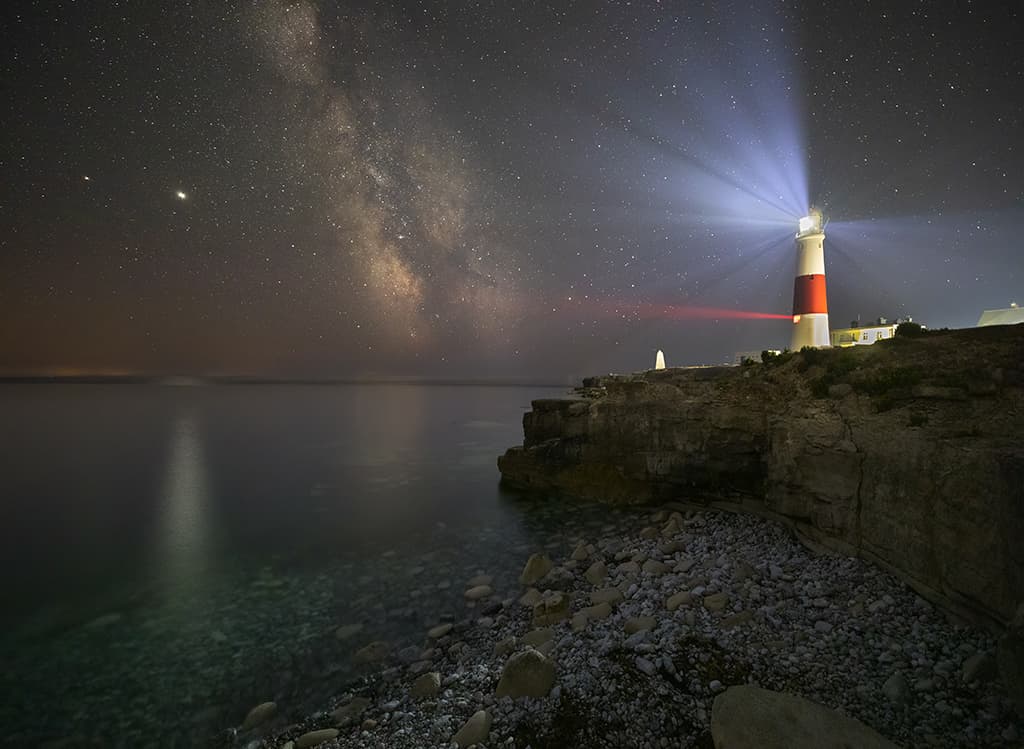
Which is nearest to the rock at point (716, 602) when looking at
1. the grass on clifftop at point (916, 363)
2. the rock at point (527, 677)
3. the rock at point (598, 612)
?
the rock at point (598, 612)

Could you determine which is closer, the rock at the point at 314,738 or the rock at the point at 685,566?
the rock at the point at 314,738

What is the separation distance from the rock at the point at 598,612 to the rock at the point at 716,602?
1.82m

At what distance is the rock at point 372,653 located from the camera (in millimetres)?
7890

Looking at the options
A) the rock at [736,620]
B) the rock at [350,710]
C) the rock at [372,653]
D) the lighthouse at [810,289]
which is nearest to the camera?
the rock at [350,710]

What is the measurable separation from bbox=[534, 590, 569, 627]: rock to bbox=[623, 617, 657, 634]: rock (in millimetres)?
1566

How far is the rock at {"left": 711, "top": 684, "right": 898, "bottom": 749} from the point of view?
14.3 feet

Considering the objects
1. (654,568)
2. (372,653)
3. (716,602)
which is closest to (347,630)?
(372,653)

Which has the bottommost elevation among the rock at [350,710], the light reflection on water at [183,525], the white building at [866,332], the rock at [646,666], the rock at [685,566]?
the light reflection on water at [183,525]

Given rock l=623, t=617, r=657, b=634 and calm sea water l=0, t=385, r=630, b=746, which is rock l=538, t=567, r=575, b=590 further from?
rock l=623, t=617, r=657, b=634

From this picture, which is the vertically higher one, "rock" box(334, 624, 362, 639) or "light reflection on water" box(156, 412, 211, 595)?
"rock" box(334, 624, 362, 639)

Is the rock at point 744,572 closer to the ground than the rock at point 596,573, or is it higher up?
higher up

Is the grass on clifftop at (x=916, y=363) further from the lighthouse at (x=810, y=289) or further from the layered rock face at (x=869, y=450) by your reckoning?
the lighthouse at (x=810, y=289)

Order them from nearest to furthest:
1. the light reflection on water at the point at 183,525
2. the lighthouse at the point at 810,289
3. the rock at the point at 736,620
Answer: the rock at the point at 736,620 → the light reflection on water at the point at 183,525 → the lighthouse at the point at 810,289

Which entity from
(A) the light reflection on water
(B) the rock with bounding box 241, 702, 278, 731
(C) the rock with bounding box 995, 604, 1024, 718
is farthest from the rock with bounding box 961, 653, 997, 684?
(A) the light reflection on water
